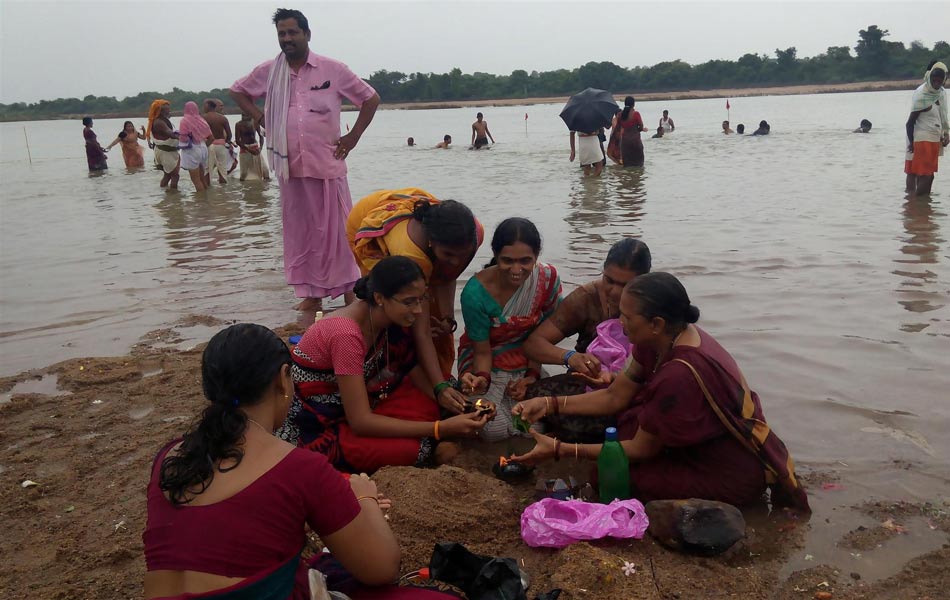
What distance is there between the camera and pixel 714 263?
22.8 ft

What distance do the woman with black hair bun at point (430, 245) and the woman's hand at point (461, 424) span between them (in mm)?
206

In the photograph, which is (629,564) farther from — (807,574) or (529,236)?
(529,236)

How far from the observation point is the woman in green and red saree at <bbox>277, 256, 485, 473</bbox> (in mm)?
3152

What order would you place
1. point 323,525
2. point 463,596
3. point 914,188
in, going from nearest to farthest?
point 323,525 < point 463,596 < point 914,188

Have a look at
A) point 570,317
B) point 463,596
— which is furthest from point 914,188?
point 463,596

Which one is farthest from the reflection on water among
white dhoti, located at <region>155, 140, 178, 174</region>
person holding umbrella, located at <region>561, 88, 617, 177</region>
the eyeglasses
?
white dhoti, located at <region>155, 140, 178, 174</region>

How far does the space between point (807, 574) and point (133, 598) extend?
7.29 ft

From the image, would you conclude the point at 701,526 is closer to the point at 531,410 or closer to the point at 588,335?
the point at 531,410

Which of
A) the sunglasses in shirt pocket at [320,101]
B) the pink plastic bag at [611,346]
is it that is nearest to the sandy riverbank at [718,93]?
the sunglasses in shirt pocket at [320,101]

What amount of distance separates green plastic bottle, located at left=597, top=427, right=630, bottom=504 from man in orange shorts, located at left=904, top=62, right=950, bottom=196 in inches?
318

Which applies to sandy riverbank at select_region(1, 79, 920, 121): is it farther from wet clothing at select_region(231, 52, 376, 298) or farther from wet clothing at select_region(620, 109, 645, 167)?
wet clothing at select_region(231, 52, 376, 298)

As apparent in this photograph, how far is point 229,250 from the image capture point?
8.59m

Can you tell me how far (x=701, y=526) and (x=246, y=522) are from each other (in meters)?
1.60

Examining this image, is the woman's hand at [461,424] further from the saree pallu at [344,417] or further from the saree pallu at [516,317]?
the saree pallu at [516,317]
